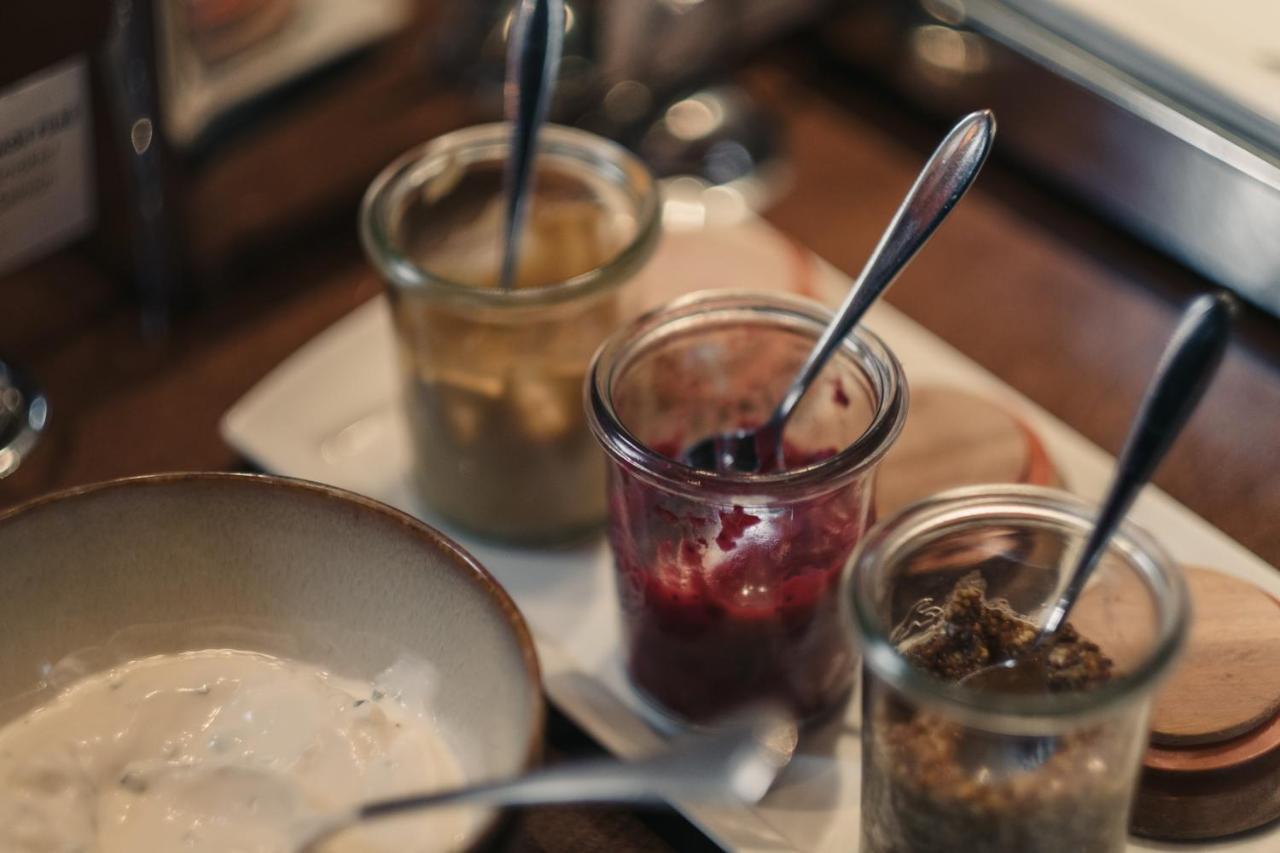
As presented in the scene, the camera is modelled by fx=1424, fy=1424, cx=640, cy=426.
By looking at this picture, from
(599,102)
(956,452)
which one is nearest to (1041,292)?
(956,452)

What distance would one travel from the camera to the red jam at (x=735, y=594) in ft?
2.22

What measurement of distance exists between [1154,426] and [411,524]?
0.31 metres

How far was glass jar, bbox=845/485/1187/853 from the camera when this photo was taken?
547mm

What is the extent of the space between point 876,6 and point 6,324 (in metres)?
0.70

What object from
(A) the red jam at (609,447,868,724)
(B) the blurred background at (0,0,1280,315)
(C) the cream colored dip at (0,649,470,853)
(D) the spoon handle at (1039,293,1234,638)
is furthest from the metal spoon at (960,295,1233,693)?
(B) the blurred background at (0,0,1280,315)

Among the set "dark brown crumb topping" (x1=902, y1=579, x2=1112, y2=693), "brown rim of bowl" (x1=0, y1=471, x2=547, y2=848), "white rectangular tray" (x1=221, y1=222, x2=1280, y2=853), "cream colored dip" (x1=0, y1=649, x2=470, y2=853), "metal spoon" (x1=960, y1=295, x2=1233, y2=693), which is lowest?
"white rectangular tray" (x1=221, y1=222, x2=1280, y2=853)

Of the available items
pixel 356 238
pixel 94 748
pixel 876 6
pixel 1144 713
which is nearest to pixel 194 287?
pixel 356 238

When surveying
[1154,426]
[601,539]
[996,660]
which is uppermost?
[1154,426]

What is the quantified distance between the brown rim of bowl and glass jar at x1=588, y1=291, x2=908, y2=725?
0.09 meters

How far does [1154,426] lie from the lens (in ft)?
1.79

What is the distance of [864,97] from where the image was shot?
1220 mm

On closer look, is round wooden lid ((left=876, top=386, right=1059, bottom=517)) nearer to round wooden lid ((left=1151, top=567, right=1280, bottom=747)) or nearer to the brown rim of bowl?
round wooden lid ((left=1151, top=567, right=1280, bottom=747))

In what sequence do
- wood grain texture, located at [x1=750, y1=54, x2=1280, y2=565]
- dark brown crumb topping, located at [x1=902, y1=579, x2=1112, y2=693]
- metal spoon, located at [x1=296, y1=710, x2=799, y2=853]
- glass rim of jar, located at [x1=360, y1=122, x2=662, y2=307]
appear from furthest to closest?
wood grain texture, located at [x1=750, y1=54, x2=1280, y2=565] → glass rim of jar, located at [x1=360, y1=122, x2=662, y2=307] → dark brown crumb topping, located at [x1=902, y1=579, x2=1112, y2=693] → metal spoon, located at [x1=296, y1=710, x2=799, y2=853]

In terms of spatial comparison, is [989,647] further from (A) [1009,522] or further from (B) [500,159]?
(B) [500,159]
